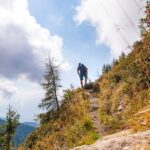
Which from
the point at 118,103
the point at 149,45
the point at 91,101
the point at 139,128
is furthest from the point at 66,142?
the point at 91,101

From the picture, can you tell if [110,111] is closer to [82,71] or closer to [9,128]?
[82,71]

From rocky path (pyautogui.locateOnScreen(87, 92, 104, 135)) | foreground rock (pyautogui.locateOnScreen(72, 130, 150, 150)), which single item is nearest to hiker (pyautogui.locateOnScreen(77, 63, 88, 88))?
rocky path (pyautogui.locateOnScreen(87, 92, 104, 135))

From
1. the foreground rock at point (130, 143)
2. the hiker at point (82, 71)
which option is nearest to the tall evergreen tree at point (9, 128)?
the hiker at point (82, 71)

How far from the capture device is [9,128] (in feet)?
136

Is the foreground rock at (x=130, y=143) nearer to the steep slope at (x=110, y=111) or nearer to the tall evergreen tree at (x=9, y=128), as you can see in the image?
the steep slope at (x=110, y=111)

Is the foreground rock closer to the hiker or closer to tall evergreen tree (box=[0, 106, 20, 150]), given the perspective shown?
the hiker

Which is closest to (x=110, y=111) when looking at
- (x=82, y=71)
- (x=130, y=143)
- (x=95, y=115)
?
(x=95, y=115)

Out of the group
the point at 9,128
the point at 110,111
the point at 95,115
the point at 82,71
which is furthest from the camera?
the point at 9,128

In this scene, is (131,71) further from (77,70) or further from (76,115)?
(77,70)

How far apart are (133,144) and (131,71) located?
15.4 meters

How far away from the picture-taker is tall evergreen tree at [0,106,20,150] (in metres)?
40.6

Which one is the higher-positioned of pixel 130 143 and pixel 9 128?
pixel 9 128

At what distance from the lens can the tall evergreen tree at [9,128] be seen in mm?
40625

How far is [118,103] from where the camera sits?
17.6 m
